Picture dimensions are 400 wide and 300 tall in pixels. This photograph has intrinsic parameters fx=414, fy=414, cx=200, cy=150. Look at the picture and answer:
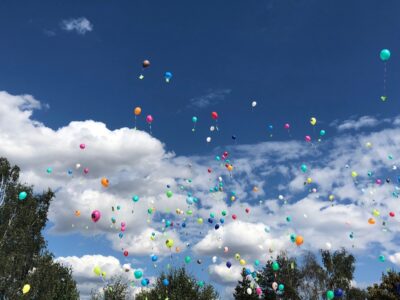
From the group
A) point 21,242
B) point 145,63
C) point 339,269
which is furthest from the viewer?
point 339,269

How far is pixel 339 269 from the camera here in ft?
153

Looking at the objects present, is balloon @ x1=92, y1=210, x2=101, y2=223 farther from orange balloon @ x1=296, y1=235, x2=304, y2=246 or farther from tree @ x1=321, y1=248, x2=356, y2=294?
tree @ x1=321, y1=248, x2=356, y2=294

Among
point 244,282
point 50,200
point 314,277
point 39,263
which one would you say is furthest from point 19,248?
point 314,277

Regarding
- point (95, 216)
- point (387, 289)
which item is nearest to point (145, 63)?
point (95, 216)

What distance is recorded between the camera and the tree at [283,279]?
154 feet

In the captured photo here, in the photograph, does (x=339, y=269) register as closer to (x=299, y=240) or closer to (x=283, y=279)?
(x=283, y=279)

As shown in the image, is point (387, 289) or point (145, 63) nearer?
point (145, 63)

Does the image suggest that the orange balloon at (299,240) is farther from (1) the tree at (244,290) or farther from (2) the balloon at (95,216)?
(1) the tree at (244,290)

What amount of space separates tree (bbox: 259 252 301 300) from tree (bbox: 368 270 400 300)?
1105 centimetres

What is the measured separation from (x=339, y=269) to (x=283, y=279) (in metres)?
6.51

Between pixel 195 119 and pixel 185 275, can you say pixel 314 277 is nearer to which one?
pixel 185 275

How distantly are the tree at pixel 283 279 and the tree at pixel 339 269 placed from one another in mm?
3490

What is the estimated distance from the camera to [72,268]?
41.7 meters

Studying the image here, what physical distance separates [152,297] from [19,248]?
14.7 meters
